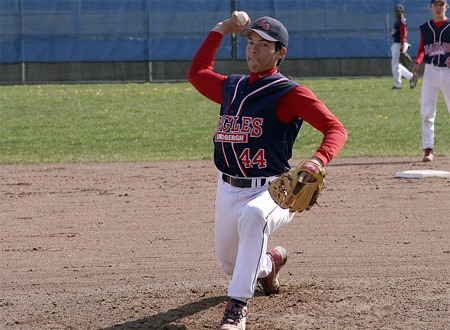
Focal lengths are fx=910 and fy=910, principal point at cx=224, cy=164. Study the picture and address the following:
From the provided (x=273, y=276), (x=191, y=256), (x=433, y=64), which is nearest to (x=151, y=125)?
(x=433, y=64)


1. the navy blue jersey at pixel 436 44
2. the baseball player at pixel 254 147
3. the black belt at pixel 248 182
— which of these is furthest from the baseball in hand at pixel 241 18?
the navy blue jersey at pixel 436 44

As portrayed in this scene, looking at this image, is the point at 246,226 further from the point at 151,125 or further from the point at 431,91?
the point at 151,125

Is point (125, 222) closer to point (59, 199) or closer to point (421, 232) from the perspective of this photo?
point (59, 199)

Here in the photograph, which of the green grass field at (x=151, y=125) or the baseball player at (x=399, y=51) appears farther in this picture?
the baseball player at (x=399, y=51)

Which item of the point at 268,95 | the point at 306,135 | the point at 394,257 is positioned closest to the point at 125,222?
the point at 394,257

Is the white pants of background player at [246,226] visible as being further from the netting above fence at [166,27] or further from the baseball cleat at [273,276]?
the netting above fence at [166,27]

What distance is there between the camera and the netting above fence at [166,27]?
2423 centimetres

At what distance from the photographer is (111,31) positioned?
24.5m

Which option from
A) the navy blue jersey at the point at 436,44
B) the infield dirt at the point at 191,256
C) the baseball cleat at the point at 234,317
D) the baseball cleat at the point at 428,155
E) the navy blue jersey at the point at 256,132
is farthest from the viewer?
the baseball cleat at the point at 428,155

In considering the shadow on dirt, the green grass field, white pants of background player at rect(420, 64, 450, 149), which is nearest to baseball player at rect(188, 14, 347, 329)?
the shadow on dirt

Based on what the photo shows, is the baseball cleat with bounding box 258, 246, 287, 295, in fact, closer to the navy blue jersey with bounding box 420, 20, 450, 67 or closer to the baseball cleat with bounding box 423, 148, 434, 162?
the baseball cleat with bounding box 423, 148, 434, 162

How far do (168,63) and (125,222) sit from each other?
57.7 feet

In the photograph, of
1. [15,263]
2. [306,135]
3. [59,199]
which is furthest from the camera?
[306,135]

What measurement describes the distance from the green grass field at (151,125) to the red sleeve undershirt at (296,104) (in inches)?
247
